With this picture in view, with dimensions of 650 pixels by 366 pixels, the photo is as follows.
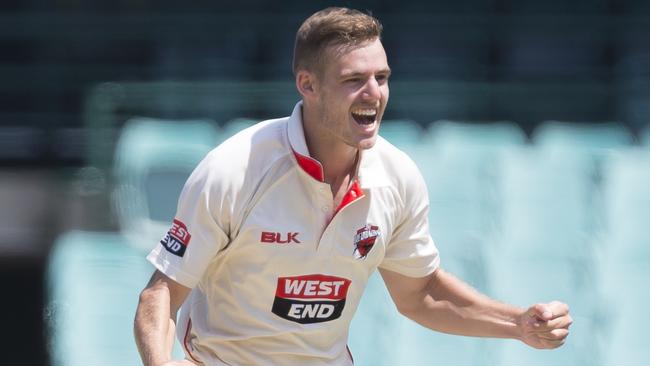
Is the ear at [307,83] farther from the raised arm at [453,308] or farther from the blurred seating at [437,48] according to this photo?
the blurred seating at [437,48]

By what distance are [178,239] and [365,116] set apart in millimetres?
577

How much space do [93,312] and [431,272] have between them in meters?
2.38

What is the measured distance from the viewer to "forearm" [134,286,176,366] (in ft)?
9.82

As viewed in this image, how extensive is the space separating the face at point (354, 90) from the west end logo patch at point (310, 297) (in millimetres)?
389

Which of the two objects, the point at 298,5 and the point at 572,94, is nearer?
the point at 572,94

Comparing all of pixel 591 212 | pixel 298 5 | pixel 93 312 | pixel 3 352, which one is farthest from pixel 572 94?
pixel 3 352

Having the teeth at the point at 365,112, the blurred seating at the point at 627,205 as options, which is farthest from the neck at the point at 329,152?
the blurred seating at the point at 627,205

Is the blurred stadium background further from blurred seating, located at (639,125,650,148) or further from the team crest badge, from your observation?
the team crest badge

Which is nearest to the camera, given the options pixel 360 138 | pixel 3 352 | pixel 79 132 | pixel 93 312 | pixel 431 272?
pixel 360 138

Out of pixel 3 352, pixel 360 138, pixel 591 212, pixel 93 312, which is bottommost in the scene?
pixel 3 352

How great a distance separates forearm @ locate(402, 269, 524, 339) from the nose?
0.68 meters

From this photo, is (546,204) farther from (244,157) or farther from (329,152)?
(244,157)

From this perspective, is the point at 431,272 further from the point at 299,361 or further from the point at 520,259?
the point at 520,259

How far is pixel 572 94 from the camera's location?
246 inches
